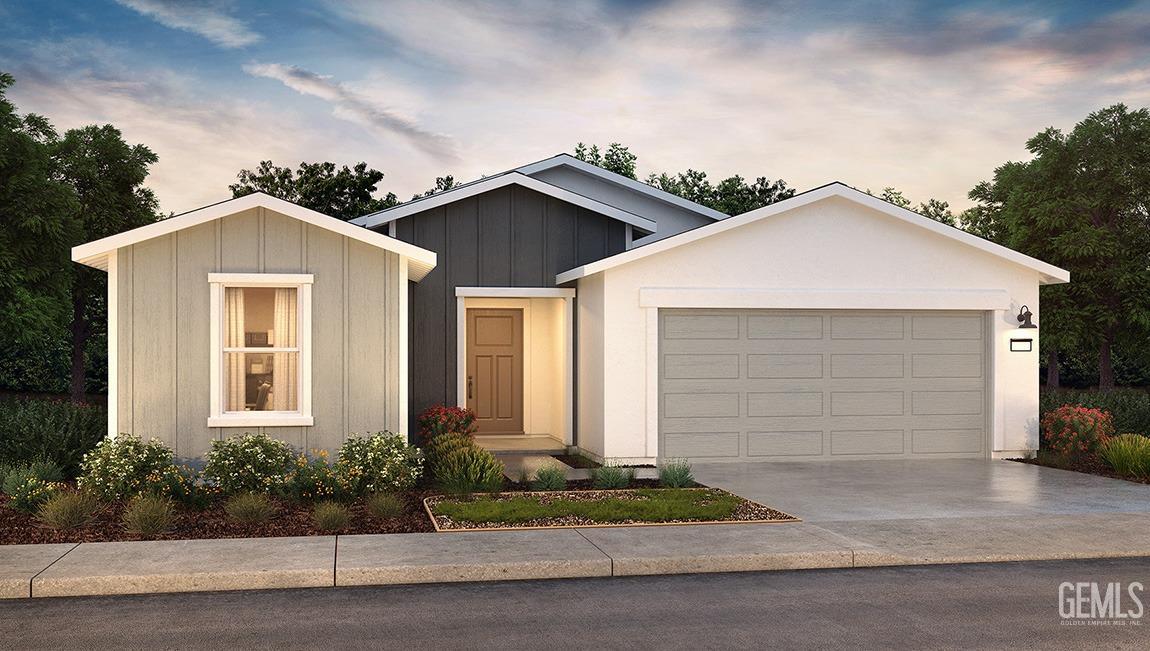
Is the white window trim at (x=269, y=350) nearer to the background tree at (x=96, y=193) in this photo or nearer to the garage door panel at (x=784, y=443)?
the garage door panel at (x=784, y=443)

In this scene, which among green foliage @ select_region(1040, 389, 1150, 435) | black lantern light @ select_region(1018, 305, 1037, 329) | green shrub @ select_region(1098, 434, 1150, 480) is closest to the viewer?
green shrub @ select_region(1098, 434, 1150, 480)

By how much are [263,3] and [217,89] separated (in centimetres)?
303

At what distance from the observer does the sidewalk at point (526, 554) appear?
24.6 feet

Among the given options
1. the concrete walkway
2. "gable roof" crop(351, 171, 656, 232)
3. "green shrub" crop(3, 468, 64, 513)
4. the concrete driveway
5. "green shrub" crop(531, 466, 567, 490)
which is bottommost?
the concrete driveway

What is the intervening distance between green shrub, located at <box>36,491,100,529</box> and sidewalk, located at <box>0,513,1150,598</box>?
0.70 m

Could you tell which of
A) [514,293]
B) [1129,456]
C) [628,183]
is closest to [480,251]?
[514,293]

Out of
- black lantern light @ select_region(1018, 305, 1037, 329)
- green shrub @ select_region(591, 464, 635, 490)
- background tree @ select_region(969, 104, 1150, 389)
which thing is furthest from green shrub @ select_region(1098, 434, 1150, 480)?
background tree @ select_region(969, 104, 1150, 389)

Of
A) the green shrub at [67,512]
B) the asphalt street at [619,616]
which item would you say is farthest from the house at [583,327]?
the asphalt street at [619,616]

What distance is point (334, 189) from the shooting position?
37.7 metres

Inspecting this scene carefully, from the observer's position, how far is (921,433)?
15.1m

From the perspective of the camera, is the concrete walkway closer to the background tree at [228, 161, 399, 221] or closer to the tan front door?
the tan front door

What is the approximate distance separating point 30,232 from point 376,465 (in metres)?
16.0

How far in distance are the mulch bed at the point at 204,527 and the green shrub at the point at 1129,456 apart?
928cm

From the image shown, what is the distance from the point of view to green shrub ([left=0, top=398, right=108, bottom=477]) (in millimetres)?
12406
